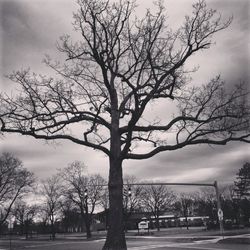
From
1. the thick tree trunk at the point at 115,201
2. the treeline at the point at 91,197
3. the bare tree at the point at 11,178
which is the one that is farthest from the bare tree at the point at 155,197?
the thick tree trunk at the point at 115,201

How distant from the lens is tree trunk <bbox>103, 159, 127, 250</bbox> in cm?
1426

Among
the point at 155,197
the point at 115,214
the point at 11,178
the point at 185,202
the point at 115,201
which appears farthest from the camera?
the point at 185,202

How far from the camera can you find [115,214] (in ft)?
48.0

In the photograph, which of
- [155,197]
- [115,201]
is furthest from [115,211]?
[155,197]

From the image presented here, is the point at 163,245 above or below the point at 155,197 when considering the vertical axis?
below

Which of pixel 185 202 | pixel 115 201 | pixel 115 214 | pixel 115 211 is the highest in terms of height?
pixel 185 202

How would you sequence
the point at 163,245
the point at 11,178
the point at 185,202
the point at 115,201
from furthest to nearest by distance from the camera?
the point at 185,202 < the point at 11,178 < the point at 163,245 < the point at 115,201

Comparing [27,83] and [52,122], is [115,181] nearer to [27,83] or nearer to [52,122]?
[52,122]

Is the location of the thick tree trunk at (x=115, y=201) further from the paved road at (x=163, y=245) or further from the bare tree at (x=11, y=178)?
the bare tree at (x=11, y=178)

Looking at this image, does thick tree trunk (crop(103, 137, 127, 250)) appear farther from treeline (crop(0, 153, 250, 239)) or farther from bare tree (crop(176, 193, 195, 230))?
bare tree (crop(176, 193, 195, 230))

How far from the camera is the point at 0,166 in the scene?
52.2 metres

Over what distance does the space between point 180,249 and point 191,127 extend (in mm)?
10407

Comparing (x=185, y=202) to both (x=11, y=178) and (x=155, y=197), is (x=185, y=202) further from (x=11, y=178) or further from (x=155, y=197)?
(x=11, y=178)

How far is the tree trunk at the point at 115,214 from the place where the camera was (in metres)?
14.3
